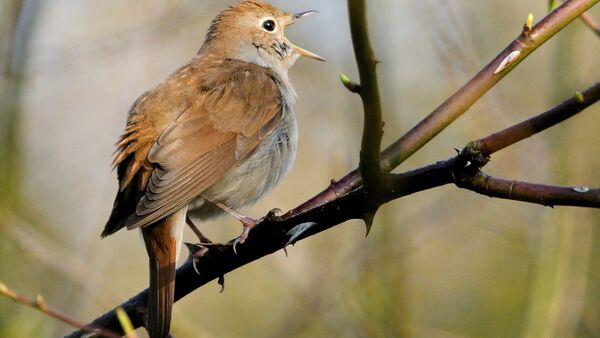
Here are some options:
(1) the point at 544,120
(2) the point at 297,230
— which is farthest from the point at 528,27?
(2) the point at 297,230

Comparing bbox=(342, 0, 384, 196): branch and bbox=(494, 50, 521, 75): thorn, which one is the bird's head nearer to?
bbox=(494, 50, 521, 75): thorn

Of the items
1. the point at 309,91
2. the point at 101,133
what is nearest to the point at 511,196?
the point at 309,91

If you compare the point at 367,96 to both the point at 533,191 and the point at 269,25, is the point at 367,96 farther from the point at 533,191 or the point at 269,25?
the point at 269,25

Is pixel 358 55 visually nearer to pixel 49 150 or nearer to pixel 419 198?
pixel 419 198

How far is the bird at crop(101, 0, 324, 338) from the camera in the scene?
12.9 ft

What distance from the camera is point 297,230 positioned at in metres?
2.62

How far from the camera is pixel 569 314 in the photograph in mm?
4656

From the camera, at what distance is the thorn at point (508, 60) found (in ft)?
7.82

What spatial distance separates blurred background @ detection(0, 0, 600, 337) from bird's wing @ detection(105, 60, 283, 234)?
2.08ft

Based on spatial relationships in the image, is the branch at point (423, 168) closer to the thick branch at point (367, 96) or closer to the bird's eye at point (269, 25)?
the thick branch at point (367, 96)

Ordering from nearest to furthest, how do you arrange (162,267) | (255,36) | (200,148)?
(162,267) → (200,148) → (255,36)

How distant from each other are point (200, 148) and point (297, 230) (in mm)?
1817

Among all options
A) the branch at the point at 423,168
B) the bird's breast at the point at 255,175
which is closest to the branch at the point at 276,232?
the branch at the point at 423,168

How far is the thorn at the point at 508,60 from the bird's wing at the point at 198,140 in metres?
1.97
